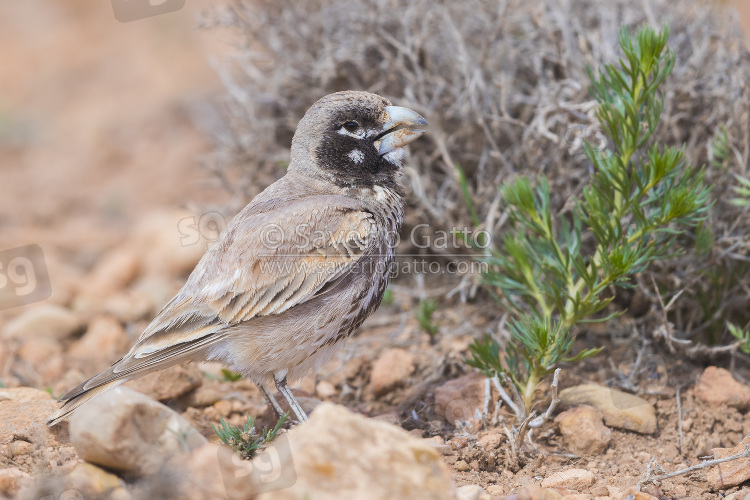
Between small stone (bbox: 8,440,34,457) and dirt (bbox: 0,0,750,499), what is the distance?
0.06 m

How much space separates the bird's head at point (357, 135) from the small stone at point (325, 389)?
126 centimetres

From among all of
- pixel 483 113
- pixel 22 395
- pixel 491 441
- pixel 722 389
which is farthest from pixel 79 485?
pixel 483 113

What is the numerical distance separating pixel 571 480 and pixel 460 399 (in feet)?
2.73

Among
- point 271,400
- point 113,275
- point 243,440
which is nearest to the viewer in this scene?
point 243,440

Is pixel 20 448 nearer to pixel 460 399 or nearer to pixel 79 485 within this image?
pixel 79 485

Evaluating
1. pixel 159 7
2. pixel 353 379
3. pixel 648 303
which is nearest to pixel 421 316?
pixel 353 379

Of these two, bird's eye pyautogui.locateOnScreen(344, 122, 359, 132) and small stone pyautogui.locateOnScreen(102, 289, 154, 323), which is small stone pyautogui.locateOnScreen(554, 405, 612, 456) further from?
small stone pyautogui.locateOnScreen(102, 289, 154, 323)

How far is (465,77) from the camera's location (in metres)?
4.81

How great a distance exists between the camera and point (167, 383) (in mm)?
3912

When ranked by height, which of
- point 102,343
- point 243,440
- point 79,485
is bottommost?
point 102,343

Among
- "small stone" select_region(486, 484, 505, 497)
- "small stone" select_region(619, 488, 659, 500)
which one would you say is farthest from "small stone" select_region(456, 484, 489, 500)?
"small stone" select_region(619, 488, 659, 500)

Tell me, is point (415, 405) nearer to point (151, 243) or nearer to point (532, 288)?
point (532, 288)

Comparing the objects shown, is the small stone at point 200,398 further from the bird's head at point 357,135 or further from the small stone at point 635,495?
the small stone at point 635,495

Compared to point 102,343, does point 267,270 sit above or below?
above
